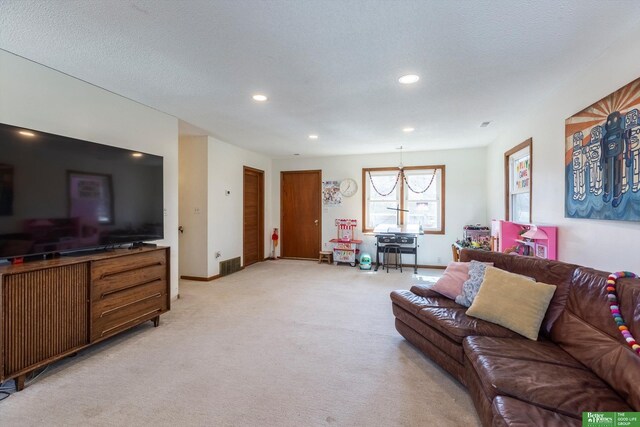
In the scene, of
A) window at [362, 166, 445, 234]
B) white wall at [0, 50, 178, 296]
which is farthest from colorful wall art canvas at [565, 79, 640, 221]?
white wall at [0, 50, 178, 296]

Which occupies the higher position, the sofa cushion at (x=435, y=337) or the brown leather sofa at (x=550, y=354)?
the brown leather sofa at (x=550, y=354)

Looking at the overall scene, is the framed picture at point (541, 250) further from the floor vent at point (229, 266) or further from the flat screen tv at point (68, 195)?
the floor vent at point (229, 266)

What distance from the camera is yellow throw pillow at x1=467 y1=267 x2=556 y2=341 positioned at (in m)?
1.94

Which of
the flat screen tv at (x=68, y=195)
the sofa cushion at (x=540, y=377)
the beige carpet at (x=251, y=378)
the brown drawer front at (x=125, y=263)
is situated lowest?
the beige carpet at (x=251, y=378)

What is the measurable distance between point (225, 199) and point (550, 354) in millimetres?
4916

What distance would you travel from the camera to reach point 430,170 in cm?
605

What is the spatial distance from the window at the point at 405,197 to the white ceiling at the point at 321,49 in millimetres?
2503

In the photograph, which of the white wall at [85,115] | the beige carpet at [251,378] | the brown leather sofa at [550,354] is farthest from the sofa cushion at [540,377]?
the white wall at [85,115]

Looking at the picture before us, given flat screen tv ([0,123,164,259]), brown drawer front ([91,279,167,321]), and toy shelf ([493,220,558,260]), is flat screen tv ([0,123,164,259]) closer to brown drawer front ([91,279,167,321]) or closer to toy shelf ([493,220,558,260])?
brown drawer front ([91,279,167,321])

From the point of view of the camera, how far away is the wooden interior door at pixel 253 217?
6.06 metres

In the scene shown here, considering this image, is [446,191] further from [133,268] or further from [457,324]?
[133,268]

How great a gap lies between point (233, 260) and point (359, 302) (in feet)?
9.20

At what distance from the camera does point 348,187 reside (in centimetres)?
650

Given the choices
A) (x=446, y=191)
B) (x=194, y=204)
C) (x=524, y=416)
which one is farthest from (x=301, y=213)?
(x=524, y=416)
